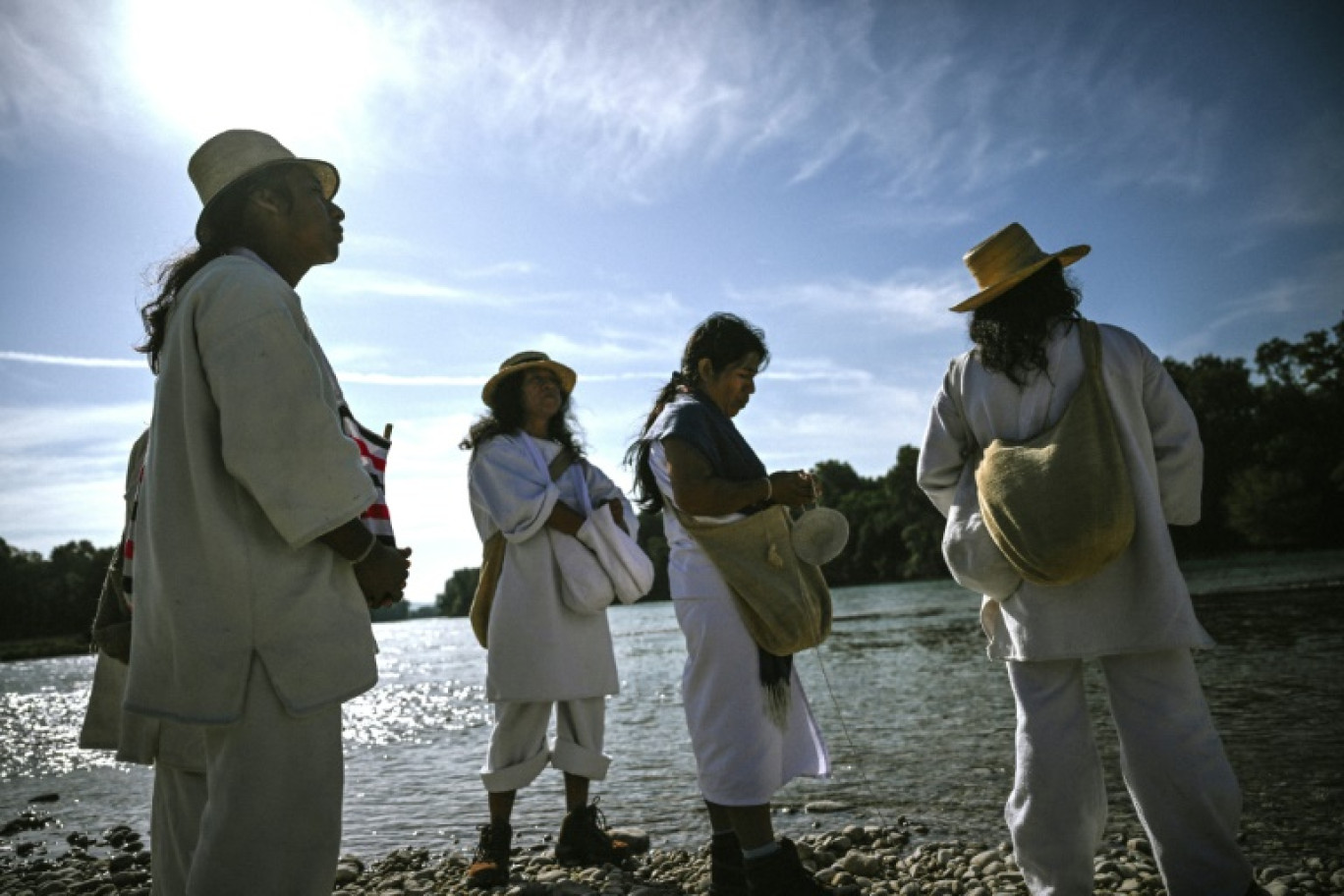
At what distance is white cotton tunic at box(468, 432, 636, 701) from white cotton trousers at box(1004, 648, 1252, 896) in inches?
82.8

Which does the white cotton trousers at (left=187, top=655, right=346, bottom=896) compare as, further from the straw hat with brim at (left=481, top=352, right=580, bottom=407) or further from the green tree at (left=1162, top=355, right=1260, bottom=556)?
the green tree at (left=1162, top=355, right=1260, bottom=556)

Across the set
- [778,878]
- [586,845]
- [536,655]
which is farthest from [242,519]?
[586,845]

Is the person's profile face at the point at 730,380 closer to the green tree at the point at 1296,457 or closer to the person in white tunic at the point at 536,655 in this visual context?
the person in white tunic at the point at 536,655

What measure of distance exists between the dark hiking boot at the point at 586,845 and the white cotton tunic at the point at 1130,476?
2.30m

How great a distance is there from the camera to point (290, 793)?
194 centimetres

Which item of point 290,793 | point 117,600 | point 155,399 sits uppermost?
point 155,399

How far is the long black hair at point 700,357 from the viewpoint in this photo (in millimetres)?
3750

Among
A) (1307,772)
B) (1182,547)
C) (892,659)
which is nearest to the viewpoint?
(1307,772)

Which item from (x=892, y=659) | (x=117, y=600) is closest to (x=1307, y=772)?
(x=117, y=600)

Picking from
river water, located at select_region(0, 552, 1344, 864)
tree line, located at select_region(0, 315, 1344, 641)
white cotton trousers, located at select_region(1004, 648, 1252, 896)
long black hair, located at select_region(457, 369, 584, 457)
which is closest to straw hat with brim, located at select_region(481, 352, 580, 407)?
long black hair, located at select_region(457, 369, 584, 457)

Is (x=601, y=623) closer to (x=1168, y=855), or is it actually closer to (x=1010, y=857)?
(x=1010, y=857)

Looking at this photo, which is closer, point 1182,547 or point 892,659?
point 892,659

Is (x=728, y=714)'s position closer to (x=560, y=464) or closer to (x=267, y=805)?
(x=267, y=805)

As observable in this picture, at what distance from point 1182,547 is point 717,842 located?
56.8m
